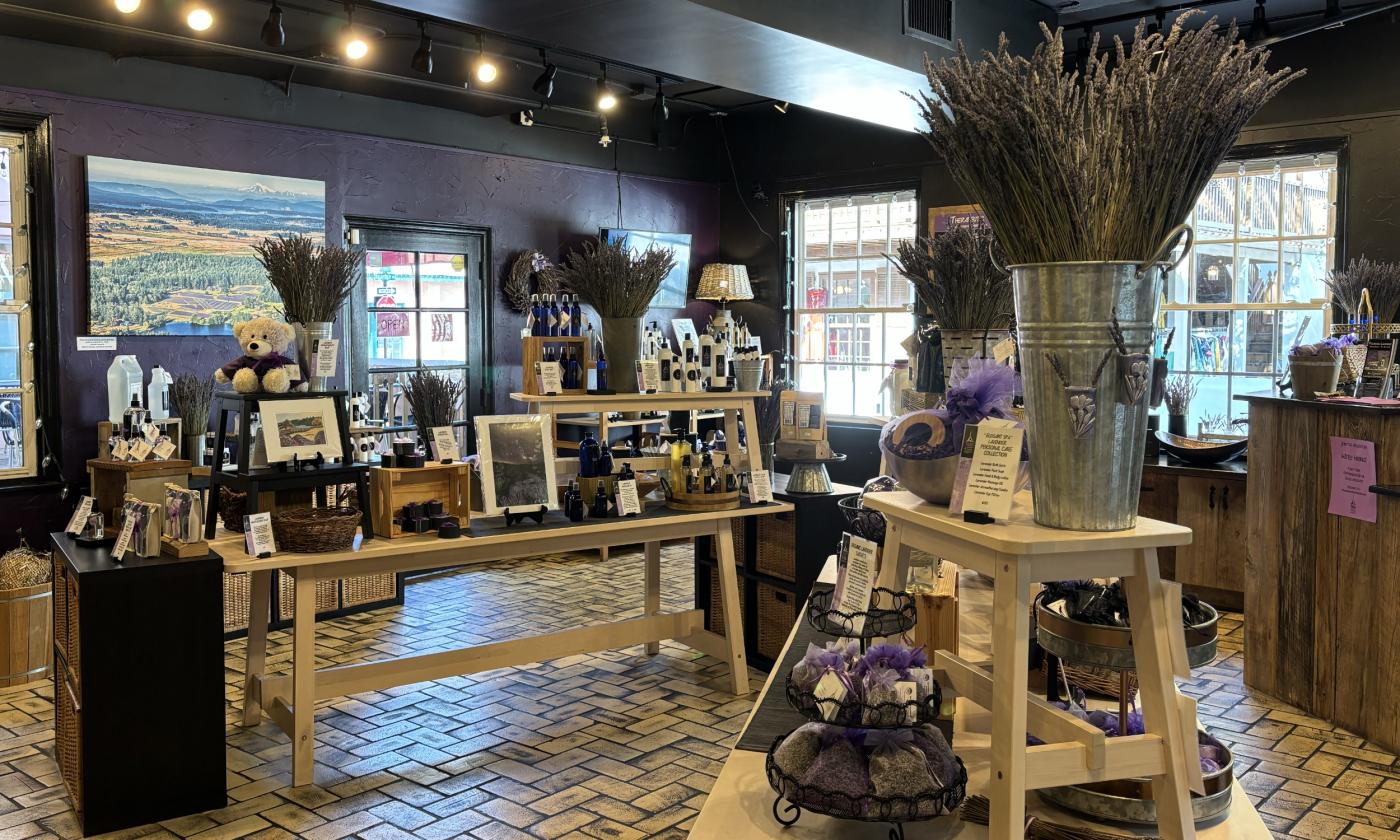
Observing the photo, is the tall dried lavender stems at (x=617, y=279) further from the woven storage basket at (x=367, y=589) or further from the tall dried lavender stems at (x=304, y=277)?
the woven storage basket at (x=367, y=589)

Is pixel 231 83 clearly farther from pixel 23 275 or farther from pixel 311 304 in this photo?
pixel 311 304

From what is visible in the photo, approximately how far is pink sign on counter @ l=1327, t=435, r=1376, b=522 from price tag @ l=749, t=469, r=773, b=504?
7.14ft

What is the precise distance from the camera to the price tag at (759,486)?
188 inches

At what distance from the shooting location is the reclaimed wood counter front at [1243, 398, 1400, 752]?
3986mm

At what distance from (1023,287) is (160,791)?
3.03 m

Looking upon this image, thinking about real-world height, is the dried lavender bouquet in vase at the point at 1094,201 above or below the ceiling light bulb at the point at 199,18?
below

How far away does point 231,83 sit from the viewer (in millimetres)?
6230

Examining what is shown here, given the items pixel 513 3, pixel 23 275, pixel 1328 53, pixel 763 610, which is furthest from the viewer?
pixel 1328 53

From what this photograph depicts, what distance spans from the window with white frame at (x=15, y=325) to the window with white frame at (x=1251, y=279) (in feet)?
20.9

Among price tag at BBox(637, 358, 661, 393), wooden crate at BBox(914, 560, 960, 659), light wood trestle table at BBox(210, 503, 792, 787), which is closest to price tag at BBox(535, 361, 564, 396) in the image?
price tag at BBox(637, 358, 661, 393)

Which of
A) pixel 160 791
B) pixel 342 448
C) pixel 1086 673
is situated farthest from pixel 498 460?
pixel 1086 673

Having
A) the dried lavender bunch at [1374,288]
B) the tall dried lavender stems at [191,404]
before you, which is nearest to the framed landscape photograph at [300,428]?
the tall dried lavender stems at [191,404]

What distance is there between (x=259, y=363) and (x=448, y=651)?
1313mm

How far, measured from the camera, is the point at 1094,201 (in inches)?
67.3
